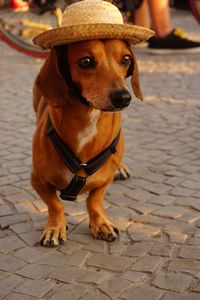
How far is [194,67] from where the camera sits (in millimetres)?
6629

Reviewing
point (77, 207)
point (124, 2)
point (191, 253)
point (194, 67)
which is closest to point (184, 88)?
point (194, 67)

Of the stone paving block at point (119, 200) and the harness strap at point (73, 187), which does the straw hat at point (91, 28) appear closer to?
the harness strap at point (73, 187)

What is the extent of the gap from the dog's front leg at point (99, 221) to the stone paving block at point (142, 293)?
0.49 m

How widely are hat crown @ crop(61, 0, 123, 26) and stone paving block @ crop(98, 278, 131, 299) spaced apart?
1195mm

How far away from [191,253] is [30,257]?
0.81 metres

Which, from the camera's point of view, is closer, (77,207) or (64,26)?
(64,26)

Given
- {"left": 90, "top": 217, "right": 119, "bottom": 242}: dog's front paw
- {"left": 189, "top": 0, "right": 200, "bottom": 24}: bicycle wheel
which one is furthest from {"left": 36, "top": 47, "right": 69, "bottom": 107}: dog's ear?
{"left": 189, "top": 0, "right": 200, "bottom": 24}: bicycle wheel

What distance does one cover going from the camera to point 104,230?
2.92 m

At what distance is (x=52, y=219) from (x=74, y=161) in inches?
16.0

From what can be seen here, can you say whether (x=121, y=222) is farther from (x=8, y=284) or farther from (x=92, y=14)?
(x=92, y=14)

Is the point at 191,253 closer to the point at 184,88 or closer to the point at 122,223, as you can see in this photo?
the point at 122,223

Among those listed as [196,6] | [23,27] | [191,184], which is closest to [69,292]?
[191,184]

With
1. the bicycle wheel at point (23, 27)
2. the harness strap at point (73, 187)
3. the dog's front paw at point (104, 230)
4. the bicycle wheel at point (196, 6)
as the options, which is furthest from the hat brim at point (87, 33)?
the bicycle wheel at point (196, 6)

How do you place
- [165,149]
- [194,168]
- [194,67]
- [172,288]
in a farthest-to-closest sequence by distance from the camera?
[194,67]
[165,149]
[194,168]
[172,288]
